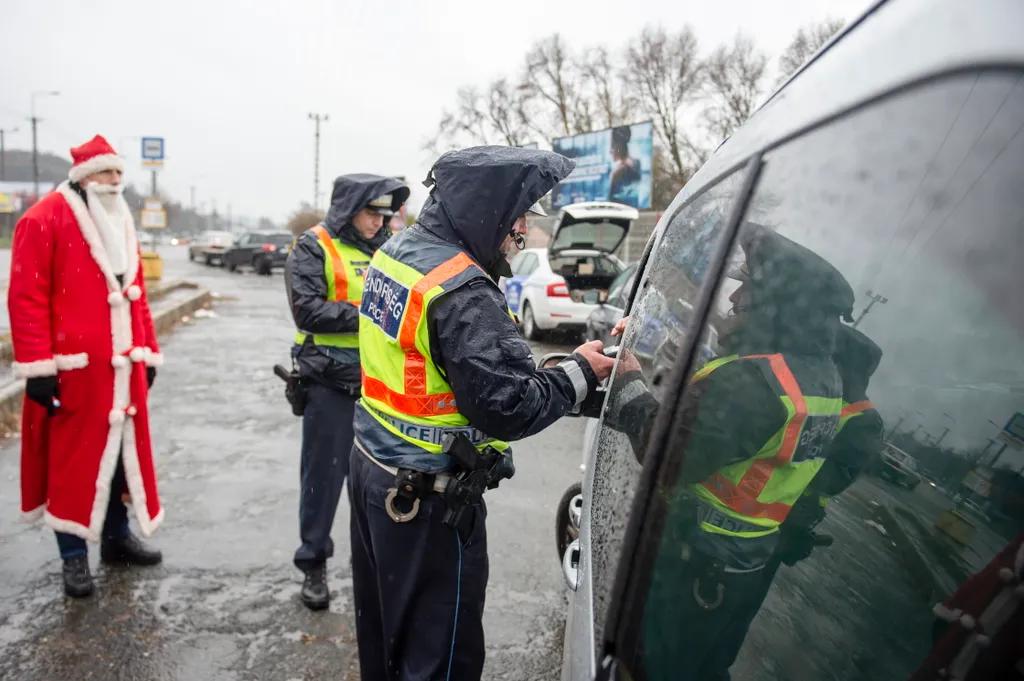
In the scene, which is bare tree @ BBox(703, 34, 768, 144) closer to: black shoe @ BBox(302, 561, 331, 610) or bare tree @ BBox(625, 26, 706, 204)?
bare tree @ BBox(625, 26, 706, 204)

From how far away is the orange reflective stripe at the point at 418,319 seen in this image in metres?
1.78

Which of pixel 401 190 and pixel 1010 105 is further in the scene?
pixel 401 190

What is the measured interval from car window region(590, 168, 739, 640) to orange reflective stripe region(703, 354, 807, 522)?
0.22 metres

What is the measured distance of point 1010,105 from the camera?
734 millimetres

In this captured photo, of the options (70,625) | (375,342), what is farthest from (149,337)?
(375,342)

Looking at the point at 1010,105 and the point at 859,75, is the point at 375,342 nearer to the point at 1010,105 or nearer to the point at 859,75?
the point at 859,75

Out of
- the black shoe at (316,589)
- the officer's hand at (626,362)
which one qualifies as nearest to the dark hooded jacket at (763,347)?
the officer's hand at (626,362)

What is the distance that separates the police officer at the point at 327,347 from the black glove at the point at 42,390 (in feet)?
3.11

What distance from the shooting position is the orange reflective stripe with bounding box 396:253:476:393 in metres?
1.78

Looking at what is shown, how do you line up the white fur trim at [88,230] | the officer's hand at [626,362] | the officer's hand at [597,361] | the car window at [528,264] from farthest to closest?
the car window at [528,264] → the white fur trim at [88,230] → the officer's hand at [597,361] → the officer's hand at [626,362]

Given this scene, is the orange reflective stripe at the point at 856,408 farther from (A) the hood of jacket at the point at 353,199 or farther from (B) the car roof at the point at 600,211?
(B) the car roof at the point at 600,211

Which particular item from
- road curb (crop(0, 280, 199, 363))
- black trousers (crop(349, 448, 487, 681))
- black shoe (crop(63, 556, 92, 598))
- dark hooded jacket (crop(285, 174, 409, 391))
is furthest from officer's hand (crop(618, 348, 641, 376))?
road curb (crop(0, 280, 199, 363))

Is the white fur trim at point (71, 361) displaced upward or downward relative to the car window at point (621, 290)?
downward

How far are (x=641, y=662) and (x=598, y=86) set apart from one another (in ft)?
136
